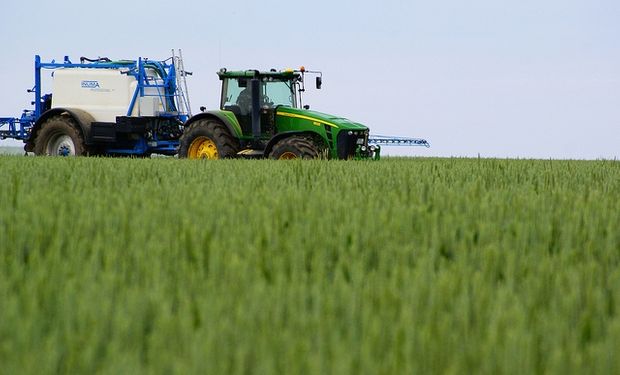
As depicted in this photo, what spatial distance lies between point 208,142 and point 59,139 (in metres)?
3.82

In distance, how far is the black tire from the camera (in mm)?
11383

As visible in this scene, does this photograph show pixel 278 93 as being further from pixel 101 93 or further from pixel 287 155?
pixel 101 93

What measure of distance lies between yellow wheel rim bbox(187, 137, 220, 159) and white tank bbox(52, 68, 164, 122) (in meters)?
2.13

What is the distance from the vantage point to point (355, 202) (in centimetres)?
395

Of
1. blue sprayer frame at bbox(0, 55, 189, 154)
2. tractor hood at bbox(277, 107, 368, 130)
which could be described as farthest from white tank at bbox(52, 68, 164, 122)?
tractor hood at bbox(277, 107, 368, 130)

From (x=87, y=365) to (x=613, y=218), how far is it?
2688 mm

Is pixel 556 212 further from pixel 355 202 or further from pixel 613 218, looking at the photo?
pixel 355 202

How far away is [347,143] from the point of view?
12.1 meters

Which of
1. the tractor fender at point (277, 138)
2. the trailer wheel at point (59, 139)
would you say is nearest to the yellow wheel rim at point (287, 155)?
the tractor fender at point (277, 138)

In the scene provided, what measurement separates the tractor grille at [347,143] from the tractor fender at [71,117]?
4859mm

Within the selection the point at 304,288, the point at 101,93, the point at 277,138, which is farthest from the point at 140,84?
the point at 304,288

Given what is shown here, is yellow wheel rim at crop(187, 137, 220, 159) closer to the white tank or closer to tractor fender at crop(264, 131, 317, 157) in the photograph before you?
tractor fender at crop(264, 131, 317, 157)

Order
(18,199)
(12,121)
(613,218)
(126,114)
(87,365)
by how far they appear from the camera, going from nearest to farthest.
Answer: (87,365) → (613,218) → (18,199) → (126,114) → (12,121)

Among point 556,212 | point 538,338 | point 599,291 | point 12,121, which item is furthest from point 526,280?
point 12,121
